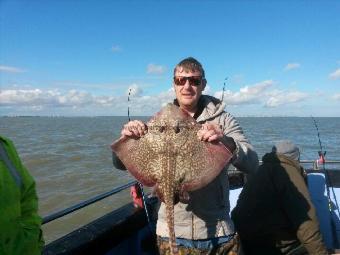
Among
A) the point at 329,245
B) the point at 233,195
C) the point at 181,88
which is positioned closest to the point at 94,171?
the point at 233,195

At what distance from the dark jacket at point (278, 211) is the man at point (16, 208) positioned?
2.93 meters

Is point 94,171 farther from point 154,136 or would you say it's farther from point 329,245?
point 154,136

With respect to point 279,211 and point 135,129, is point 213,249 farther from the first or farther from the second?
point 279,211

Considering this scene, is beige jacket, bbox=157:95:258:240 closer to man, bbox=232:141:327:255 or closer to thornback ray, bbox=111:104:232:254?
thornback ray, bbox=111:104:232:254

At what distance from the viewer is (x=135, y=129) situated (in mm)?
2918

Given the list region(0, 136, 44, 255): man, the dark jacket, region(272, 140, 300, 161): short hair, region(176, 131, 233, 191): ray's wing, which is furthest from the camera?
region(272, 140, 300, 161): short hair

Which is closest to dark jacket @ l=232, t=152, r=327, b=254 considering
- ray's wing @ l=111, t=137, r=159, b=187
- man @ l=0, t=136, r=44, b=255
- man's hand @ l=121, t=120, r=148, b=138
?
ray's wing @ l=111, t=137, r=159, b=187

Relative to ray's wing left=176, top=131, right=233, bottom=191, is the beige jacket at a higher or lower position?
lower

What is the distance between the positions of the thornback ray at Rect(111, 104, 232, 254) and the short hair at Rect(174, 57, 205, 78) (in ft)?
1.51

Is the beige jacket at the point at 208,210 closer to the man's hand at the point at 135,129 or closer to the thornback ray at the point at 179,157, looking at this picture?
the thornback ray at the point at 179,157

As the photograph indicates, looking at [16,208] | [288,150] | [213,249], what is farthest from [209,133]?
[288,150]

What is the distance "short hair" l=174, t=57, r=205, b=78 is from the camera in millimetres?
3169

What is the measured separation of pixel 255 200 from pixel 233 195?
70.9 inches

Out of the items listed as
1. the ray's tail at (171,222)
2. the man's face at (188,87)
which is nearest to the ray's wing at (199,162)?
the ray's tail at (171,222)
